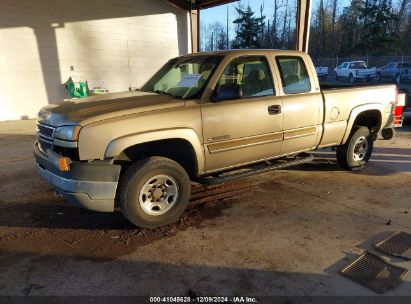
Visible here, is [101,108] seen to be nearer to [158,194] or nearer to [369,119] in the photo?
[158,194]

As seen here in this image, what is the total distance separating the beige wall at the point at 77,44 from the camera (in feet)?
40.9

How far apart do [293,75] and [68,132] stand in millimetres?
3229

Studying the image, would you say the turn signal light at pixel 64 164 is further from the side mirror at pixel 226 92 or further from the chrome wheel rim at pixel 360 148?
the chrome wheel rim at pixel 360 148

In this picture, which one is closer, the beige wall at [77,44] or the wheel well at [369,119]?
the wheel well at [369,119]

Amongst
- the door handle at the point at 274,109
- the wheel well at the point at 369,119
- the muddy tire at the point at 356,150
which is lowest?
the muddy tire at the point at 356,150

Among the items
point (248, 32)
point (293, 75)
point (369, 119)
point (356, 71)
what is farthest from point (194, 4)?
point (248, 32)

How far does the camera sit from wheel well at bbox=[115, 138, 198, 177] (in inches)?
164

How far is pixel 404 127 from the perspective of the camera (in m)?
10.9

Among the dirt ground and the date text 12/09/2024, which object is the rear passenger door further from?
the date text 12/09/2024

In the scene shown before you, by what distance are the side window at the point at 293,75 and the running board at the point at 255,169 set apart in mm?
1026

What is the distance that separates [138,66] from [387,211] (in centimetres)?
1282

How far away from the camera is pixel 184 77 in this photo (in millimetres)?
4805

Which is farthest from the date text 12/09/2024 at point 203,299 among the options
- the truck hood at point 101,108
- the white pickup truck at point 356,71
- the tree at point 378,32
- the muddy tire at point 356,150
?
the tree at point 378,32

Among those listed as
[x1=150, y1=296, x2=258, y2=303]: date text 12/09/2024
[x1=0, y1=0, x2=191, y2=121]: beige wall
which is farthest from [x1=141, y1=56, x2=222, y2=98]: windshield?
[x1=0, y1=0, x2=191, y2=121]: beige wall
